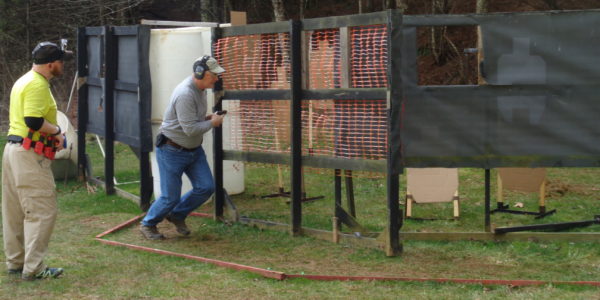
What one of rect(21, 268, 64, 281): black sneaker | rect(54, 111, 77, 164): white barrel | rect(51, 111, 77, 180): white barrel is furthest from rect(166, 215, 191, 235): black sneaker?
rect(54, 111, 77, 164): white barrel

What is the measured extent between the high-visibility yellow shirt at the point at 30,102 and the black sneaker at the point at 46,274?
4.00ft

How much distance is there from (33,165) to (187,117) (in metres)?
1.83

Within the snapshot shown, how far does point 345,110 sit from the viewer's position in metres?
8.06

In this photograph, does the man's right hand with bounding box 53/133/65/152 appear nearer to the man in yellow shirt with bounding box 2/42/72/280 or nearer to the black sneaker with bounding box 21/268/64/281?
the man in yellow shirt with bounding box 2/42/72/280

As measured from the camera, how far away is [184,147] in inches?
333

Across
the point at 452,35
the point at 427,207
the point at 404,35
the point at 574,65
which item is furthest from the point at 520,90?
the point at 452,35

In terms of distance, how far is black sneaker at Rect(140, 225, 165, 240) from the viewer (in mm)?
8641

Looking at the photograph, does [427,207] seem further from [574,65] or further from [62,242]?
[62,242]

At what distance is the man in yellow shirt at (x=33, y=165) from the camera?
689cm

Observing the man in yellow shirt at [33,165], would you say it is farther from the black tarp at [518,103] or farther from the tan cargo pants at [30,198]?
the black tarp at [518,103]

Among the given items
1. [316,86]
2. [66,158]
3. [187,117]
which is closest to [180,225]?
[187,117]

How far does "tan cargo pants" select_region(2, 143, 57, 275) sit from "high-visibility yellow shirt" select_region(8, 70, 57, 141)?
0.18 metres

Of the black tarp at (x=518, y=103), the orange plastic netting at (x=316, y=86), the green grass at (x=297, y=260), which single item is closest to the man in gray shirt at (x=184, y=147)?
the green grass at (x=297, y=260)

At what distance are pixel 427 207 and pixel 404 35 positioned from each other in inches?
129
